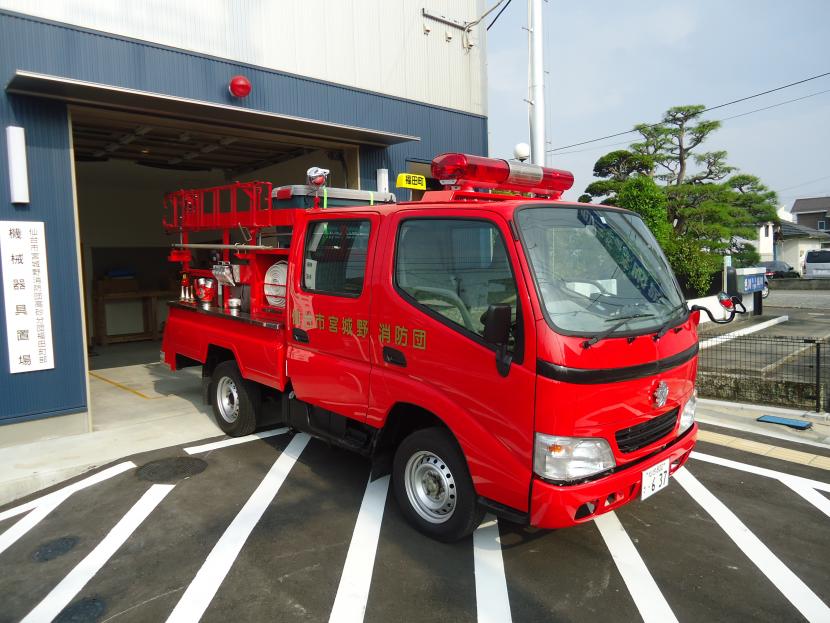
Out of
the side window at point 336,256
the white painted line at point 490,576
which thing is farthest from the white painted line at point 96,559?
the white painted line at point 490,576

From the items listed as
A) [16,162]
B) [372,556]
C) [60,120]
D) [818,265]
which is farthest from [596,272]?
[818,265]

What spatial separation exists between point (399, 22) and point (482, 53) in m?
1.79

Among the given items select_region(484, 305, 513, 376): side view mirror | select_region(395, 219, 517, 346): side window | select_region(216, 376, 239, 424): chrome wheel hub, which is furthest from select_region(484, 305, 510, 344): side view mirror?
select_region(216, 376, 239, 424): chrome wheel hub

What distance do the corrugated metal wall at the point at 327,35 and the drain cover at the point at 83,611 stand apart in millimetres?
5256

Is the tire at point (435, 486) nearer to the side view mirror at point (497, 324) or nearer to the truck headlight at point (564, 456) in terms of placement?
the truck headlight at point (564, 456)

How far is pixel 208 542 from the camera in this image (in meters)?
3.82

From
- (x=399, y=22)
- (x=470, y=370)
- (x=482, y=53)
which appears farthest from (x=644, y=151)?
(x=470, y=370)

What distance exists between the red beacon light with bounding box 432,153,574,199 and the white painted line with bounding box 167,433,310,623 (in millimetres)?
2725

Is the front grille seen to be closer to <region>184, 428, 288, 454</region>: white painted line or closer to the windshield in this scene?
the windshield

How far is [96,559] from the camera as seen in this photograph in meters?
3.62

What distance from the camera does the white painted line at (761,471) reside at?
4753 millimetres

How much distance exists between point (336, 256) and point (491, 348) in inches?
64.3

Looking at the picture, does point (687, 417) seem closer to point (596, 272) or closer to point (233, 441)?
point (596, 272)

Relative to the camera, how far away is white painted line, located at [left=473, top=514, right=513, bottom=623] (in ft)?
10.1
